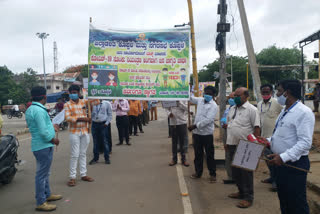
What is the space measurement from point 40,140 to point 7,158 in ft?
5.71

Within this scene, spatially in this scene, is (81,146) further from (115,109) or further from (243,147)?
(115,109)

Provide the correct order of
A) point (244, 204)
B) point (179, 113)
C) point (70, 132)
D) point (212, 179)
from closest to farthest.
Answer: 1. point (244, 204)
2. point (70, 132)
3. point (212, 179)
4. point (179, 113)

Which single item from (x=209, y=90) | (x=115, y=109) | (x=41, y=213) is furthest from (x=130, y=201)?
(x=115, y=109)

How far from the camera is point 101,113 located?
7.25 m

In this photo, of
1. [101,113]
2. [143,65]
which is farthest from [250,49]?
[101,113]

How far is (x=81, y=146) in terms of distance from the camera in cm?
562

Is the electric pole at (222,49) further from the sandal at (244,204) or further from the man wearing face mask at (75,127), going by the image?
the man wearing face mask at (75,127)

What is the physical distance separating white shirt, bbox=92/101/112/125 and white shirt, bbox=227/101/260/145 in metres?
3.66

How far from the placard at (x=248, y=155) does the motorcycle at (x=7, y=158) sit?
13.9ft

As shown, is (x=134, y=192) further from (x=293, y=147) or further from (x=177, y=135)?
(x=293, y=147)

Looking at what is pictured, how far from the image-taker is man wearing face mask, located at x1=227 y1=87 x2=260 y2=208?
4.42 metres

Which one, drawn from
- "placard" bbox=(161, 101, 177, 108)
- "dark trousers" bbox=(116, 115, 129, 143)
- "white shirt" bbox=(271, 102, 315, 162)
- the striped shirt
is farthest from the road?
"dark trousers" bbox=(116, 115, 129, 143)

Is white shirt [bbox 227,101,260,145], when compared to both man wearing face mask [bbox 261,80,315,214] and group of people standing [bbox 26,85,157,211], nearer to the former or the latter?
man wearing face mask [bbox 261,80,315,214]

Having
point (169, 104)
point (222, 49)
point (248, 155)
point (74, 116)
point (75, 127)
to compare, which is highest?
point (222, 49)
